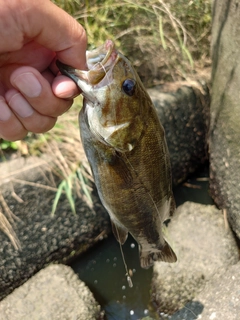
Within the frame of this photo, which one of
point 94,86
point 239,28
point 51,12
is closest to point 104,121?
point 94,86

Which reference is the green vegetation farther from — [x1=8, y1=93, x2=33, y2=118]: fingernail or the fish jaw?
the fish jaw

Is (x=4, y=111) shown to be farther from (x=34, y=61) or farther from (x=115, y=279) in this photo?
(x=115, y=279)

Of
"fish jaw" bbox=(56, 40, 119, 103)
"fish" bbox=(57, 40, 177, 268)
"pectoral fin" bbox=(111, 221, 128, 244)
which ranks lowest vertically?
"pectoral fin" bbox=(111, 221, 128, 244)

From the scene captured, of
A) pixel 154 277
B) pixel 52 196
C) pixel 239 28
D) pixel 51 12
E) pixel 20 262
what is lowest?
pixel 154 277

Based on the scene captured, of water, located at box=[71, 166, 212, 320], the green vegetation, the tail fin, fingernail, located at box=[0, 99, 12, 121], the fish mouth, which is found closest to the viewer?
the fish mouth

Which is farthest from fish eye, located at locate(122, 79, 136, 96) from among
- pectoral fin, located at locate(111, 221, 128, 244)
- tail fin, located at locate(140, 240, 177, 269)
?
tail fin, located at locate(140, 240, 177, 269)

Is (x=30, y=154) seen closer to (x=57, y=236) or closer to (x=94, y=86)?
(x=57, y=236)

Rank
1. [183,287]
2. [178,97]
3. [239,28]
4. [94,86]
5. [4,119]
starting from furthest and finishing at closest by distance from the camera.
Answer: [178,97], [183,287], [239,28], [4,119], [94,86]
